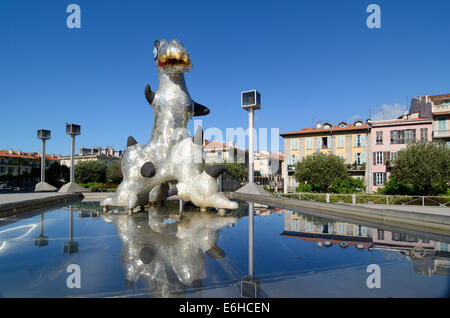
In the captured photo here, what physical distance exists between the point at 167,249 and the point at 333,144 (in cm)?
3399

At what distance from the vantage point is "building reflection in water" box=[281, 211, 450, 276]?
322 cm

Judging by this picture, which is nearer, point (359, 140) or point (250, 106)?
point (250, 106)

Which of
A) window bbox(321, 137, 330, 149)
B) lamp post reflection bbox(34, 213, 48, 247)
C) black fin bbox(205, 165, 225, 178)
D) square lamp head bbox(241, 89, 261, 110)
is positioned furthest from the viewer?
window bbox(321, 137, 330, 149)

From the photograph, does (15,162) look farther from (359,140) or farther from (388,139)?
(388,139)

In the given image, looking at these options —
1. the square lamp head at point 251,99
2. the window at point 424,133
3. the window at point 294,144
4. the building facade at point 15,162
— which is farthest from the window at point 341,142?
the building facade at point 15,162

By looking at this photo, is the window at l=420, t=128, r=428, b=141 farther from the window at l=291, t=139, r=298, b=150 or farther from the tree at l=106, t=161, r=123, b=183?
the tree at l=106, t=161, r=123, b=183

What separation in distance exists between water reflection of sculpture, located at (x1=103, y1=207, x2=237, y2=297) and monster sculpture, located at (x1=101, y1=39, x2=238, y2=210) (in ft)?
3.05

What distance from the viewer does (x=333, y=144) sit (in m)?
34.5

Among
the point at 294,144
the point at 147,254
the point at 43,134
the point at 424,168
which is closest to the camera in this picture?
the point at 147,254

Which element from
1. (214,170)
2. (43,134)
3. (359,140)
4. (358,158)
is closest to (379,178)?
(358,158)

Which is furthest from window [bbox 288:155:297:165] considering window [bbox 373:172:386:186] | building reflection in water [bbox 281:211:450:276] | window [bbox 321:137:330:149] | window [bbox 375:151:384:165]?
building reflection in water [bbox 281:211:450:276]
